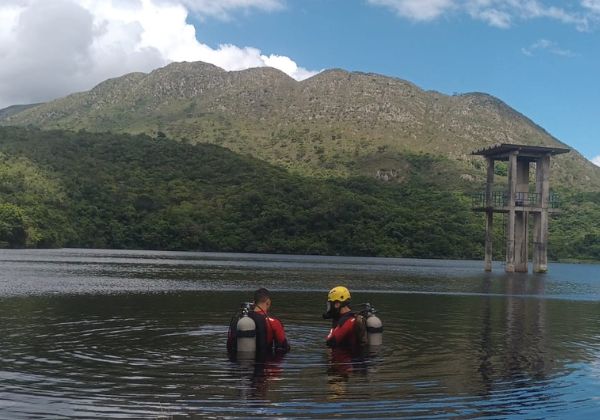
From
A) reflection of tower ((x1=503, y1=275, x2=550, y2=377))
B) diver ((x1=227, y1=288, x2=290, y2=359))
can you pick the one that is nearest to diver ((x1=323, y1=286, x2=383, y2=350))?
diver ((x1=227, y1=288, x2=290, y2=359))

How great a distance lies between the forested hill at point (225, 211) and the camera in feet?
516

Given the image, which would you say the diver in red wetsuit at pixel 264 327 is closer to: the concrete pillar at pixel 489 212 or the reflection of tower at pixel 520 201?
the reflection of tower at pixel 520 201

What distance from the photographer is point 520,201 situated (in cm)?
9212

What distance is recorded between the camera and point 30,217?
142875 mm

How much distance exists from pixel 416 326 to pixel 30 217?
12737 cm

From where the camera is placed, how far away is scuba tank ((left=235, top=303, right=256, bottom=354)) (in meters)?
19.8

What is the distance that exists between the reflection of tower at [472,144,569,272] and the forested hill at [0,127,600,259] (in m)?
66.9

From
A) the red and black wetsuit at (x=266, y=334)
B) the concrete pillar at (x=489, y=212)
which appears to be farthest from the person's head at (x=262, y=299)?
the concrete pillar at (x=489, y=212)

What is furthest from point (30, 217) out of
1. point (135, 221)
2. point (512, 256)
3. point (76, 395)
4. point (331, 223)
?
point (76, 395)

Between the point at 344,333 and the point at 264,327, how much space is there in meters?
2.93

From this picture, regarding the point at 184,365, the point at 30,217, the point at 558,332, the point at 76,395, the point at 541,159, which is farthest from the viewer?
the point at 30,217

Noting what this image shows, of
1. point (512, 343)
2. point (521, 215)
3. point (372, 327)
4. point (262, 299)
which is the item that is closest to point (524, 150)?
point (521, 215)

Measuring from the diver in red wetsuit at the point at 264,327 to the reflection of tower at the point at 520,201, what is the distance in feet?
246

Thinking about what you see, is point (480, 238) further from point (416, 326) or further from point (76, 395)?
point (76, 395)
